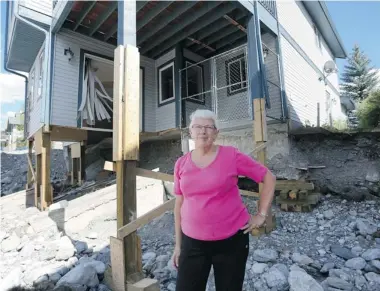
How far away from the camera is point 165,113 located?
803cm

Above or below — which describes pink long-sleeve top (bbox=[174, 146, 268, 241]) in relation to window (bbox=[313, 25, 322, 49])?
below

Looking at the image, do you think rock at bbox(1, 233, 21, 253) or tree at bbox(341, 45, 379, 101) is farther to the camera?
tree at bbox(341, 45, 379, 101)

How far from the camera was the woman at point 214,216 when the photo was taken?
1541 millimetres

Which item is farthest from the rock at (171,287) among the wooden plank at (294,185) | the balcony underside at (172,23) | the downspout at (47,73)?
the balcony underside at (172,23)

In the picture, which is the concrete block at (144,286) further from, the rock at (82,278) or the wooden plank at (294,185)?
the wooden plank at (294,185)

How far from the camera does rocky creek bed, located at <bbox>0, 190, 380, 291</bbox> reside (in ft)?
9.09

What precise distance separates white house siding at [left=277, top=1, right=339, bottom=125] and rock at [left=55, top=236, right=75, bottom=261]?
607cm

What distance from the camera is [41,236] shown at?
183 inches

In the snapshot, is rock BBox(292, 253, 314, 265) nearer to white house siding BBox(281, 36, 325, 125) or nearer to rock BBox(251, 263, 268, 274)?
rock BBox(251, 263, 268, 274)

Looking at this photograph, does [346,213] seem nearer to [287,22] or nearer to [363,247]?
[363,247]

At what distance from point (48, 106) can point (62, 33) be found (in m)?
2.02

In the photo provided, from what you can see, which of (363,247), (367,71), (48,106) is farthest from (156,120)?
(367,71)

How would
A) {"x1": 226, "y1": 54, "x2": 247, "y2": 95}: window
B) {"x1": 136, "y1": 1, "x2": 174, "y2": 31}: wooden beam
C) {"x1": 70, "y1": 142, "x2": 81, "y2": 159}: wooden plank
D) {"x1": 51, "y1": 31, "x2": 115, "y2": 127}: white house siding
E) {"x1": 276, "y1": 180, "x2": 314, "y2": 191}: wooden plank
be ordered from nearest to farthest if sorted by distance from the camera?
{"x1": 276, "y1": 180, "x2": 314, "y2": 191}: wooden plank
{"x1": 136, "y1": 1, "x2": 174, "y2": 31}: wooden beam
{"x1": 51, "y1": 31, "x2": 115, "y2": 127}: white house siding
{"x1": 226, "y1": 54, "x2": 247, "y2": 95}: window
{"x1": 70, "y1": 142, "x2": 81, "y2": 159}: wooden plank

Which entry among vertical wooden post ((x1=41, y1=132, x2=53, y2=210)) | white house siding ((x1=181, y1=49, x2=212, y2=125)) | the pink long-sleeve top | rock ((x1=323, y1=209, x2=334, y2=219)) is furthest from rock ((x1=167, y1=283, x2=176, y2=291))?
white house siding ((x1=181, y1=49, x2=212, y2=125))
